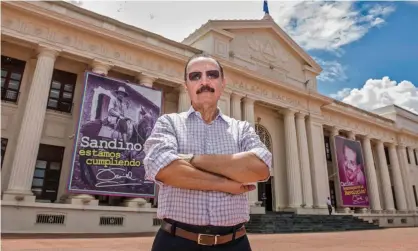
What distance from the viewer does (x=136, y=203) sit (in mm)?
11727

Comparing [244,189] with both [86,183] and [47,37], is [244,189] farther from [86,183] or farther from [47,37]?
[47,37]

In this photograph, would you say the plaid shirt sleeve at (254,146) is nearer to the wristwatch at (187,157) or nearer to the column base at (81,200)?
the wristwatch at (187,157)

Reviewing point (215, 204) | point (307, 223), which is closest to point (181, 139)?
point (215, 204)

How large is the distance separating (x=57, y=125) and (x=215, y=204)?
1277 centimetres

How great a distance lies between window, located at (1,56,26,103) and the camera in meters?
11.8

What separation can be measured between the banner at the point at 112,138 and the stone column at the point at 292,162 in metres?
8.86

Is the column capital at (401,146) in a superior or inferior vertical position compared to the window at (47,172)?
superior

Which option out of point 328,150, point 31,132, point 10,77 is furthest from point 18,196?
point 328,150

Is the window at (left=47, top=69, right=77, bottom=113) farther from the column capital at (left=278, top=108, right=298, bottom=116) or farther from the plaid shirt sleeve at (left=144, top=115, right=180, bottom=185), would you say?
the plaid shirt sleeve at (left=144, top=115, right=180, bottom=185)

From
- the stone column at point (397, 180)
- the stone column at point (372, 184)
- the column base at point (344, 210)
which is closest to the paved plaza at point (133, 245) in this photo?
the column base at point (344, 210)

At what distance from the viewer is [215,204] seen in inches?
57.1

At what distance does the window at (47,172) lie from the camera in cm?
1145

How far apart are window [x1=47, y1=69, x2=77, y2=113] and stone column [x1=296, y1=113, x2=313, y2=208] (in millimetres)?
13200
